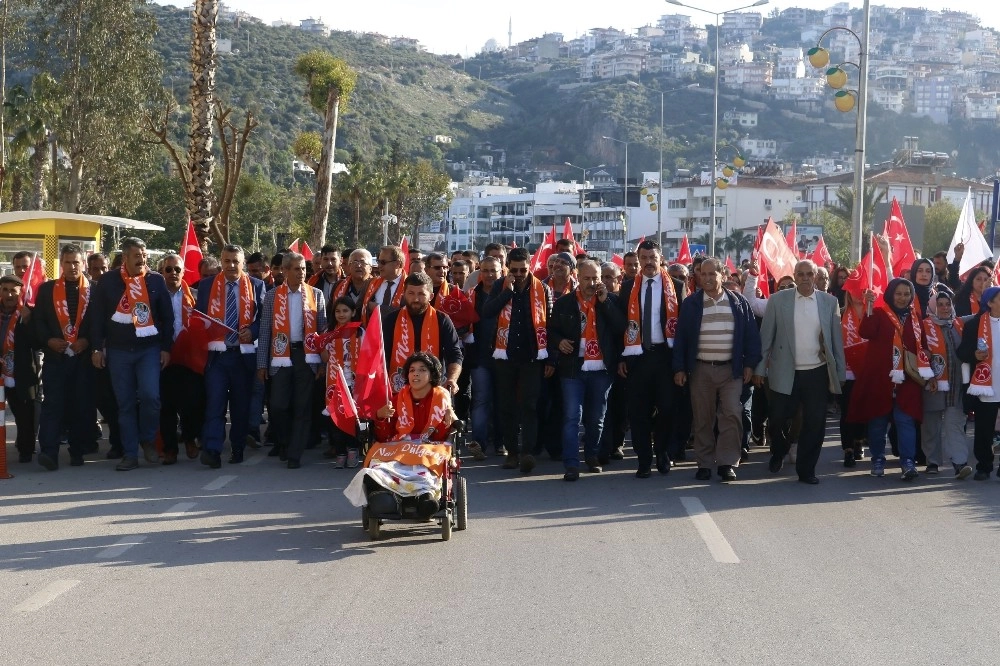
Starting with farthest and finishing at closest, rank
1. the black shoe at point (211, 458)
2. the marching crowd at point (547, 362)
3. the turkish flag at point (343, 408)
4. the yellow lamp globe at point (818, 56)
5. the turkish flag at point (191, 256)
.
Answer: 1. the yellow lamp globe at point (818, 56)
2. the turkish flag at point (191, 256)
3. the black shoe at point (211, 458)
4. the marching crowd at point (547, 362)
5. the turkish flag at point (343, 408)

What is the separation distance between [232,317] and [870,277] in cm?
623

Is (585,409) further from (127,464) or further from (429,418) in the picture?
(127,464)

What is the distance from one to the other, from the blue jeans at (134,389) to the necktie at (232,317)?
2.40 ft

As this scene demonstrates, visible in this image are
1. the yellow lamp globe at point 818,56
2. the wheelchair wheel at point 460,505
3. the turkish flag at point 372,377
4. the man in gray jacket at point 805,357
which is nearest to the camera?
the wheelchair wheel at point 460,505

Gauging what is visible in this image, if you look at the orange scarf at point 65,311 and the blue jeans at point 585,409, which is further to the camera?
the orange scarf at point 65,311

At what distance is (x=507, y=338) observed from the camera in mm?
12008

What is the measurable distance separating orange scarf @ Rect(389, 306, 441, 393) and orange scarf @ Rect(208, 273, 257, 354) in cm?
275

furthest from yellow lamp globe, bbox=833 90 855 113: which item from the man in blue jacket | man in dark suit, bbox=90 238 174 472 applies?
man in dark suit, bbox=90 238 174 472

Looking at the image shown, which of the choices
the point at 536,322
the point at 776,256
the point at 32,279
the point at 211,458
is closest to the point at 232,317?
the point at 211,458

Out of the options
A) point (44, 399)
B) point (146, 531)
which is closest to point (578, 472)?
point (146, 531)

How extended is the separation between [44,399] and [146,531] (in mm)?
3770

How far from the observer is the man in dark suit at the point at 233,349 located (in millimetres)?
12492

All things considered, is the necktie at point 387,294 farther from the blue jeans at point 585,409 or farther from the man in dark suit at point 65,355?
the man in dark suit at point 65,355

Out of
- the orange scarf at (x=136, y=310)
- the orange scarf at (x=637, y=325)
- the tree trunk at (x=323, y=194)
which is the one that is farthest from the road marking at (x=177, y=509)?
the tree trunk at (x=323, y=194)
